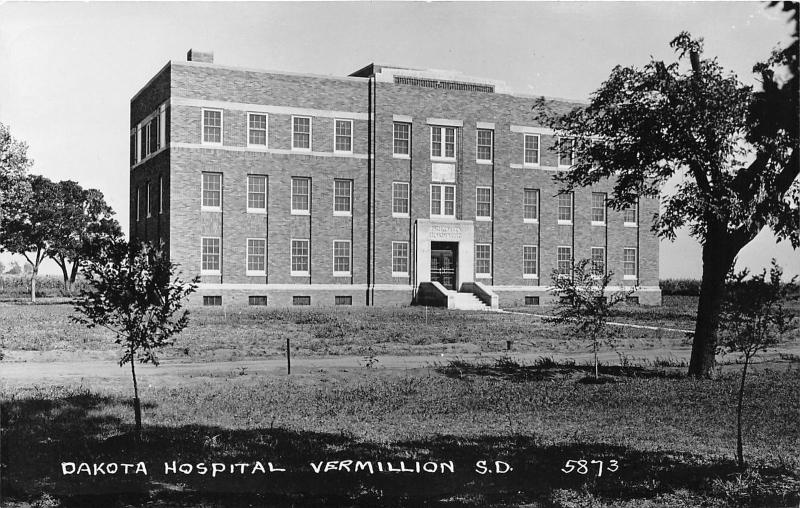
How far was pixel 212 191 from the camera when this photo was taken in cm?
3784

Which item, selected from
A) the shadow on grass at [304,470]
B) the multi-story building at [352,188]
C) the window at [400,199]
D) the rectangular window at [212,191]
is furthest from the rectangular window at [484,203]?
the shadow on grass at [304,470]

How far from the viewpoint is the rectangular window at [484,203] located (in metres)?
42.7

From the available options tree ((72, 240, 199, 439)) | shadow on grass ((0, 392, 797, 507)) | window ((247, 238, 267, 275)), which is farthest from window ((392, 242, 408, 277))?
tree ((72, 240, 199, 439))

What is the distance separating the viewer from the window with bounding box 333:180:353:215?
40.0 meters

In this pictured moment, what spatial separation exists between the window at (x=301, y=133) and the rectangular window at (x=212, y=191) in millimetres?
4517

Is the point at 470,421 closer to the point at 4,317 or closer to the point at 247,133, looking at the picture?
the point at 4,317

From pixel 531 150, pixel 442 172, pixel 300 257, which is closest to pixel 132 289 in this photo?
pixel 300 257

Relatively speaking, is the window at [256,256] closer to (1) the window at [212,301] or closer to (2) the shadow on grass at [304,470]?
(1) the window at [212,301]

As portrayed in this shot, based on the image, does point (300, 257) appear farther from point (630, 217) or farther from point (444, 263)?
point (630, 217)

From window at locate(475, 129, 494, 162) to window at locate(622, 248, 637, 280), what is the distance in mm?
11623

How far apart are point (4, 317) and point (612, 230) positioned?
3470 cm

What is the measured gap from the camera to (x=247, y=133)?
38188 millimetres

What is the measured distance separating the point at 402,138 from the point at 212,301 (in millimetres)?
14125

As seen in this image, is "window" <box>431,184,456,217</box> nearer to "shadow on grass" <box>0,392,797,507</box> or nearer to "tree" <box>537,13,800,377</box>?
"tree" <box>537,13,800,377</box>
